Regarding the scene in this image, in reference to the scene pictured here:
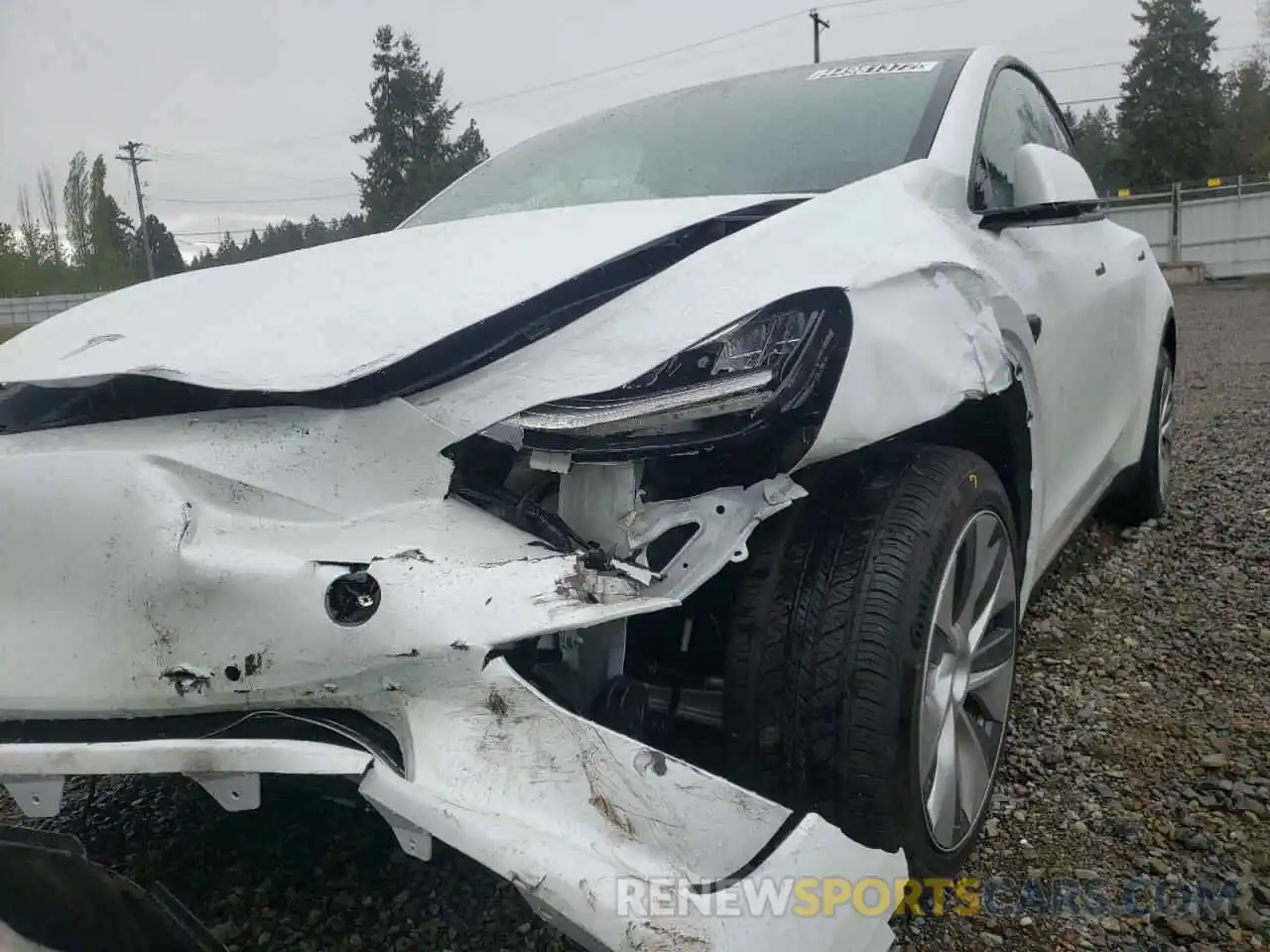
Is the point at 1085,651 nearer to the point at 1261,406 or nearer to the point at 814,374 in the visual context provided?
the point at 814,374

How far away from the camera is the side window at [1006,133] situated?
2.31m

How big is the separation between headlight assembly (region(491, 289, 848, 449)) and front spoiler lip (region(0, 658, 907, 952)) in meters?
0.35

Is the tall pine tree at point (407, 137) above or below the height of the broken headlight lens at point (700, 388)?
above

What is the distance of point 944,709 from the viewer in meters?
1.69

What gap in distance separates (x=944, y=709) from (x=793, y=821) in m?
0.53

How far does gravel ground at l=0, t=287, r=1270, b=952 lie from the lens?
1694mm

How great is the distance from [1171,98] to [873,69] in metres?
45.8

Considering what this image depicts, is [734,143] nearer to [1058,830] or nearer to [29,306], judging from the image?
[1058,830]

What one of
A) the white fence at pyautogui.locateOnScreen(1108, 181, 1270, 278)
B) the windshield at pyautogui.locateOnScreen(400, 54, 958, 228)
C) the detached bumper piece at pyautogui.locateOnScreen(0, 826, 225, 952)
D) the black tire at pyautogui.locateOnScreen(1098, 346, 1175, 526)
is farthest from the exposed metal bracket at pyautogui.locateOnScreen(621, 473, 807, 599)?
the white fence at pyautogui.locateOnScreen(1108, 181, 1270, 278)

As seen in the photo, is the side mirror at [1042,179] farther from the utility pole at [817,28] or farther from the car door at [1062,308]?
the utility pole at [817,28]

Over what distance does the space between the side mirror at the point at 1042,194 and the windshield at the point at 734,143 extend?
23 centimetres

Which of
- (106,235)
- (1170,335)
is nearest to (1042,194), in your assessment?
(1170,335)

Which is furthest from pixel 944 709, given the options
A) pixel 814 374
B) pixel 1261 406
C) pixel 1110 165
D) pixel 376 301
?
pixel 1110 165

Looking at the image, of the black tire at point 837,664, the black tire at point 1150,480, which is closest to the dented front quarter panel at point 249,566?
the black tire at point 837,664
